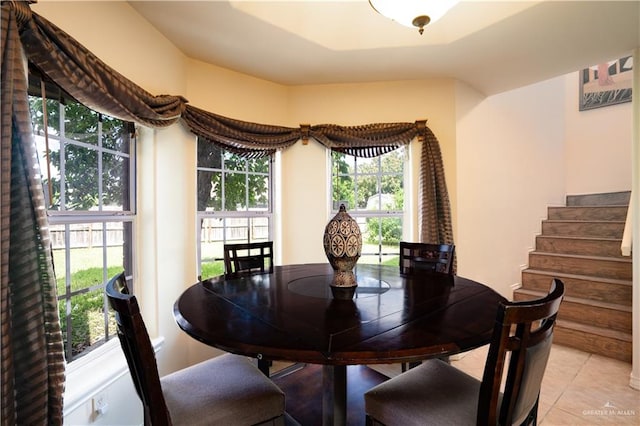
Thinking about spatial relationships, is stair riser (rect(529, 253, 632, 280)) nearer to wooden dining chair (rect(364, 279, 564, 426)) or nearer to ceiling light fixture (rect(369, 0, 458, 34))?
wooden dining chair (rect(364, 279, 564, 426))

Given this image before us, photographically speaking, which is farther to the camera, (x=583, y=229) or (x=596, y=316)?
(x=583, y=229)

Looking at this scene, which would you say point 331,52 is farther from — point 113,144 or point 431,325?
point 431,325

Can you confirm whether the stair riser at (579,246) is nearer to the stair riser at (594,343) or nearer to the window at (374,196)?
the stair riser at (594,343)

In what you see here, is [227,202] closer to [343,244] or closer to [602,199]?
[343,244]

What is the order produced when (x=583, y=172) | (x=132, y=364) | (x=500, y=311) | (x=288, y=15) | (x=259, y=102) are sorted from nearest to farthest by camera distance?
(x=500, y=311)
(x=132, y=364)
(x=288, y=15)
(x=259, y=102)
(x=583, y=172)

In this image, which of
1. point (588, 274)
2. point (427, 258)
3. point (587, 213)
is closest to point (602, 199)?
point (587, 213)

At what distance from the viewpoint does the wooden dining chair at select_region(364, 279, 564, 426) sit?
88 centimetres

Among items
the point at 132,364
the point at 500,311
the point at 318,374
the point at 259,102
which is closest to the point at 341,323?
the point at 500,311

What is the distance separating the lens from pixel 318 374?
98.3 inches

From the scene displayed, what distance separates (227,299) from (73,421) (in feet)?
2.88

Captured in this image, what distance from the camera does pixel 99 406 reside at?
1512mm

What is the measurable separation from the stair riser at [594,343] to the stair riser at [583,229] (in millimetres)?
1326

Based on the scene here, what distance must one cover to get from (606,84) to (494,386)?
17.0ft

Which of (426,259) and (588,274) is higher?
(426,259)
